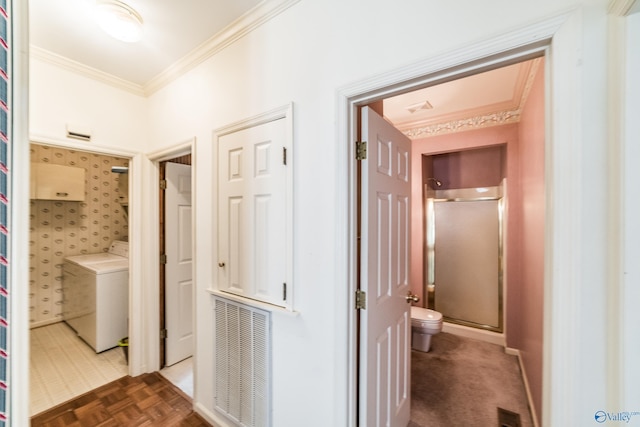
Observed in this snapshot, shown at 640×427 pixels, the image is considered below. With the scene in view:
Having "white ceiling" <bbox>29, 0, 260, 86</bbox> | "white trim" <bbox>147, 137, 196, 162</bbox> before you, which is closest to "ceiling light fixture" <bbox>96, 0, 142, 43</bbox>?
"white ceiling" <bbox>29, 0, 260, 86</bbox>

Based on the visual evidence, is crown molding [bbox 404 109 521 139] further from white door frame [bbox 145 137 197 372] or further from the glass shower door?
white door frame [bbox 145 137 197 372]

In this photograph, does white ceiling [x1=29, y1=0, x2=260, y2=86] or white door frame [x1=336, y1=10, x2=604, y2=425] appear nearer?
white door frame [x1=336, y1=10, x2=604, y2=425]

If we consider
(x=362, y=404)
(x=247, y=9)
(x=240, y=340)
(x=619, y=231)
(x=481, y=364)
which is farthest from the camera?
(x=481, y=364)

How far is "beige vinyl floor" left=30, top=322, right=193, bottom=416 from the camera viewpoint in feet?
6.89

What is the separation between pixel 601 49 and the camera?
0.72 meters

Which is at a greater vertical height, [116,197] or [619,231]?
[116,197]

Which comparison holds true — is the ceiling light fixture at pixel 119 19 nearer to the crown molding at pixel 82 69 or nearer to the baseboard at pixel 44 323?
the crown molding at pixel 82 69

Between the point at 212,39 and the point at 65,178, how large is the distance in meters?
3.25

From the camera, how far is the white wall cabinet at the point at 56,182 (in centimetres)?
317

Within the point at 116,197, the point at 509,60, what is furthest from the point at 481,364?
the point at 116,197

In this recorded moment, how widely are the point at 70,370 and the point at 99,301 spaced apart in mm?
638

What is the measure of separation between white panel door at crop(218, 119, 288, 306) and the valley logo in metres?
1.21

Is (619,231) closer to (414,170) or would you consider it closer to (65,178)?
(414,170)

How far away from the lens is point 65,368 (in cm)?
246
